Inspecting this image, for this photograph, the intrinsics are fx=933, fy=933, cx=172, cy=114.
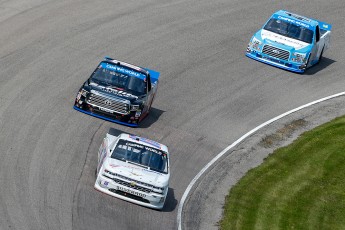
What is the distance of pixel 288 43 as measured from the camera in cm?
4000

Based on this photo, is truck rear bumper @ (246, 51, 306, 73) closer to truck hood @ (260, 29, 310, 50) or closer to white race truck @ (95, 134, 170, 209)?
truck hood @ (260, 29, 310, 50)

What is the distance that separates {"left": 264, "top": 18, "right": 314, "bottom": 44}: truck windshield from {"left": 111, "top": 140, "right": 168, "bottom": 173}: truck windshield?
14.2 meters

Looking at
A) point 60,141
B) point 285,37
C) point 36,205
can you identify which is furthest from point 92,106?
point 285,37

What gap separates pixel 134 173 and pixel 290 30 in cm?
1620

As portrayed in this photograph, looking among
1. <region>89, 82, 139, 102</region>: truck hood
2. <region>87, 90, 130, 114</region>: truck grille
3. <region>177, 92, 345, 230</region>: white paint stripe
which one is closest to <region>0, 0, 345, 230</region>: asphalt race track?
<region>177, 92, 345, 230</region>: white paint stripe

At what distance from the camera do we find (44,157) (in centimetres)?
2831

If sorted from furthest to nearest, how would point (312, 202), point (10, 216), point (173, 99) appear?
point (173, 99)
point (312, 202)
point (10, 216)

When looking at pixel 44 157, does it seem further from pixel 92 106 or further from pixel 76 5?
pixel 76 5

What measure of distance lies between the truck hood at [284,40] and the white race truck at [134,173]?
13451 millimetres

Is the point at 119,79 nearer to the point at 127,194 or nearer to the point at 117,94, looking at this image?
the point at 117,94

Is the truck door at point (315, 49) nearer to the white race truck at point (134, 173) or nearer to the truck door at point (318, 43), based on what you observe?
the truck door at point (318, 43)

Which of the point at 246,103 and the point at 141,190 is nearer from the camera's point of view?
the point at 141,190

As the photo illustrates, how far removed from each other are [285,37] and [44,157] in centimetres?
1559

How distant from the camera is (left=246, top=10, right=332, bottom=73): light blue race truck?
40.0m
